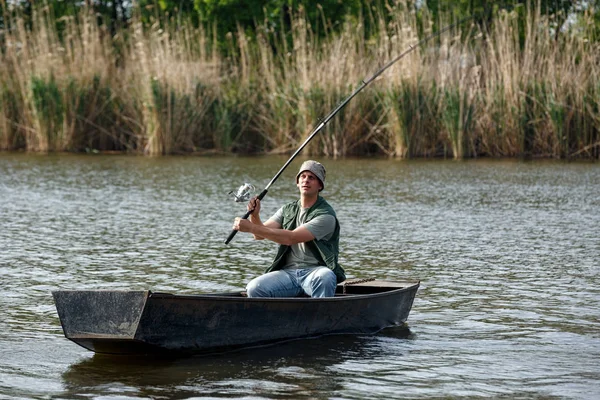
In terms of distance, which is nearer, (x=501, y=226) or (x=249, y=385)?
(x=249, y=385)

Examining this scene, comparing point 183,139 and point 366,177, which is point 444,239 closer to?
point 366,177

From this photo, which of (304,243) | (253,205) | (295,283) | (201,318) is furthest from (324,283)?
(201,318)

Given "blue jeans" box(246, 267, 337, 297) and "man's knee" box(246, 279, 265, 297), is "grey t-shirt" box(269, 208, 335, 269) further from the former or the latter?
"man's knee" box(246, 279, 265, 297)

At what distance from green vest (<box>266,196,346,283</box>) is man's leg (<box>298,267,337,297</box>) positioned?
139 millimetres

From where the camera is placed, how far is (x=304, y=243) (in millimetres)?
8086

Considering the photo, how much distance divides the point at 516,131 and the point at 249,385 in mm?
17351

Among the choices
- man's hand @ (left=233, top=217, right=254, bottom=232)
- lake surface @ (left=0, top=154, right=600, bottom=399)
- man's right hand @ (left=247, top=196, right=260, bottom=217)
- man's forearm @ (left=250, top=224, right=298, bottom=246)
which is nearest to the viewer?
lake surface @ (left=0, top=154, right=600, bottom=399)

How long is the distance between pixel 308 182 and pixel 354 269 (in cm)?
290

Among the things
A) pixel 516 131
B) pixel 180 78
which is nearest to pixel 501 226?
pixel 516 131

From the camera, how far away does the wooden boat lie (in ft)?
22.0

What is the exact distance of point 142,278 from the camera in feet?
32.9

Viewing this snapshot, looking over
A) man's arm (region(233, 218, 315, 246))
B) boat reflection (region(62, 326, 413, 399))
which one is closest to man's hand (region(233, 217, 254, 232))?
man's arm (region(233, 218, 315, 246))

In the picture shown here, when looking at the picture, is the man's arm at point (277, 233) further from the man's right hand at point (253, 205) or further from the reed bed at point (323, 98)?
the reed bed at point (323, 98)

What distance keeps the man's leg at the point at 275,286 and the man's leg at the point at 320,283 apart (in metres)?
0.08
